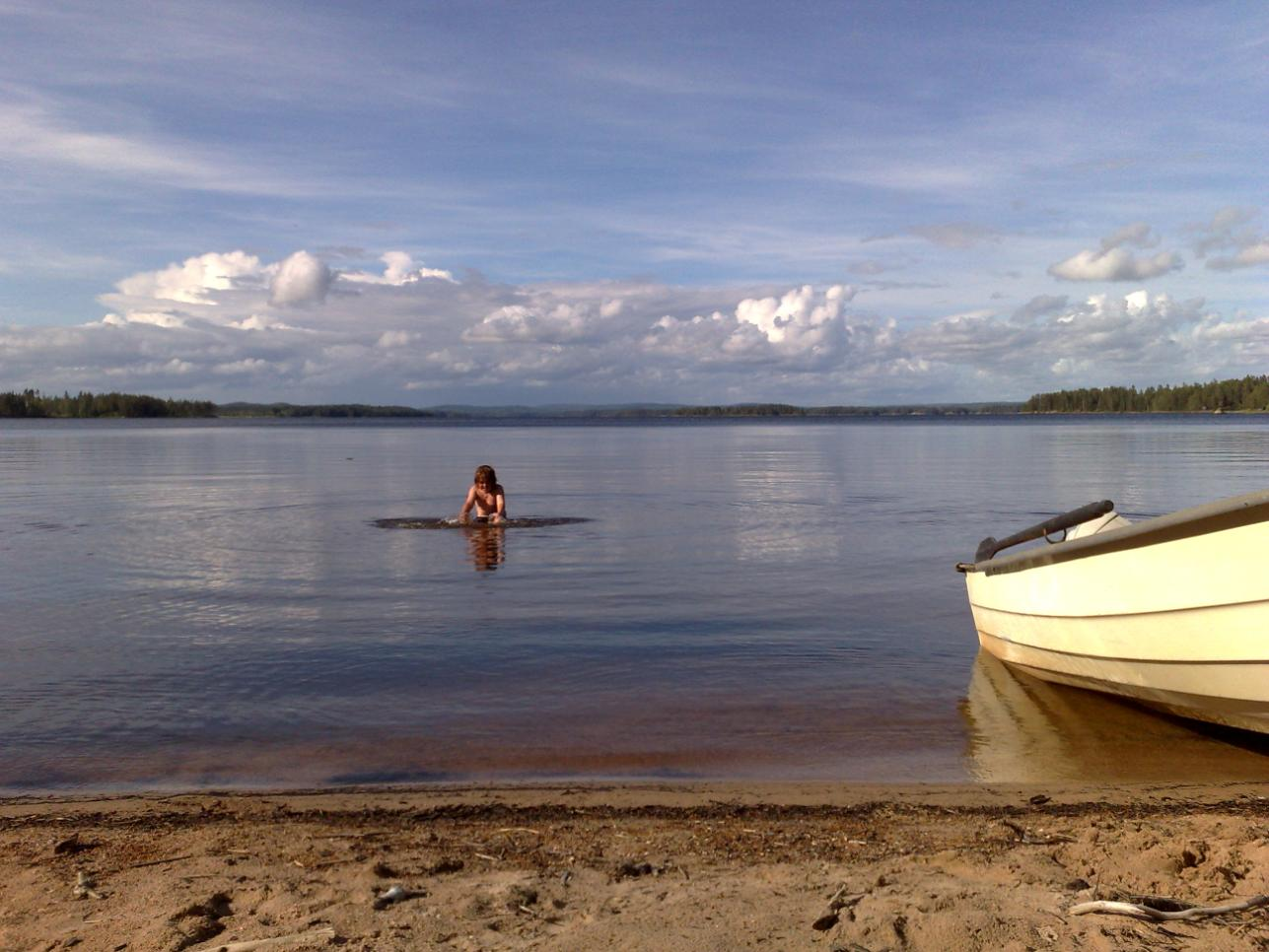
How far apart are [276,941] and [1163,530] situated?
628cm

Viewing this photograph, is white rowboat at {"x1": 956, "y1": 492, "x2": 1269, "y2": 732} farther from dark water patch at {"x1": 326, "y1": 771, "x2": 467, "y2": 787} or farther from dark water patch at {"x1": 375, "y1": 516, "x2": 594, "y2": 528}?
dark water patch at {"x1": 375, "y1": 516, "x2": 594, "y2": 528}

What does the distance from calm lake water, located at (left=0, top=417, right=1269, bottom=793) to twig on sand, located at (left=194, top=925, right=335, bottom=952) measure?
2.98 m

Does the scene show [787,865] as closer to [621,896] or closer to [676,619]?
[621,896]

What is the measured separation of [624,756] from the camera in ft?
25.7

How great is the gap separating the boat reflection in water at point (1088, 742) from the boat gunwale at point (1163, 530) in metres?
1.21

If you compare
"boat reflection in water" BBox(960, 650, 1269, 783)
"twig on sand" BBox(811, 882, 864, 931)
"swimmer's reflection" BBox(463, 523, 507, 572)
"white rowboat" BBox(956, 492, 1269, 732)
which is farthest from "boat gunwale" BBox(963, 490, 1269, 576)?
"swimmer's reflection" BBox(463, 523, 507, 572)

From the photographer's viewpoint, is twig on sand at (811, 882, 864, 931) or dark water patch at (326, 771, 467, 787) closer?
twig on sand at (811, 882, 864, 931)

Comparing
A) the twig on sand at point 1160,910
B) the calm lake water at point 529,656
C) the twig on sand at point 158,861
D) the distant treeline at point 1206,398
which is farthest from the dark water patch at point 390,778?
the distant treeline at point 1206,398

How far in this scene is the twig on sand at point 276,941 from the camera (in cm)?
418

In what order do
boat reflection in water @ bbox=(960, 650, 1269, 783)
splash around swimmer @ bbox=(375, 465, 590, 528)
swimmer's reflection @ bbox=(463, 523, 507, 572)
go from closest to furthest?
boat reflection in water @ bbox=(960, 650, 1269, 783), swimmer's reflection @ bbox=(463, 523, 507, 572), splash around swimmer @ bbox=(375, 465, 590, 528)

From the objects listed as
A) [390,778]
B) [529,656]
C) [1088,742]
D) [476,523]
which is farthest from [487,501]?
[1088,742]

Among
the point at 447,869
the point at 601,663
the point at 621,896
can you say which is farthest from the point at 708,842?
the point at 601,663

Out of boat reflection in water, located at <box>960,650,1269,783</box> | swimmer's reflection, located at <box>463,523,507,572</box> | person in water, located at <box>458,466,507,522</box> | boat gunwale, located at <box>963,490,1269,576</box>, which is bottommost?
boat reflection in water, located at <box>960,650,1269,783</box>

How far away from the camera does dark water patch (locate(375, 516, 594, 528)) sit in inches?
917
